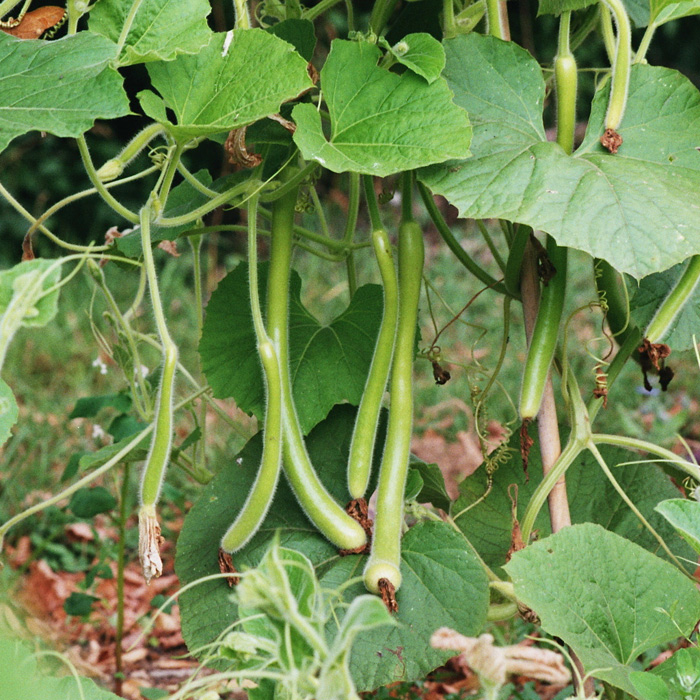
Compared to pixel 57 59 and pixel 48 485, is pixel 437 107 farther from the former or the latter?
pixel 48 485

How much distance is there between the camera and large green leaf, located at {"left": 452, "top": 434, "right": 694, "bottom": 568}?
3.49 ft

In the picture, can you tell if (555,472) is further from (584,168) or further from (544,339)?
(584,168)

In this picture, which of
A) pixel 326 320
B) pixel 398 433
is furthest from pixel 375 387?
pixel 326 320

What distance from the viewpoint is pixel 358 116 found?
0.86 metres

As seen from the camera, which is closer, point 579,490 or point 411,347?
point 411,347

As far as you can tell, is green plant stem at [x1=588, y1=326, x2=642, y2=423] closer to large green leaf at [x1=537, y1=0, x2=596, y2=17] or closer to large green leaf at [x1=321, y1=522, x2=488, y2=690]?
large green leaf at [x1=321, y1=522, x2=488, y2=690]

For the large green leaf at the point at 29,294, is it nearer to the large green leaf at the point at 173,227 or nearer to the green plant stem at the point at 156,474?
the green plant stem at the point at 156,474

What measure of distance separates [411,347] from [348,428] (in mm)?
171

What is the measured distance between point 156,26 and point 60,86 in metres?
0.13

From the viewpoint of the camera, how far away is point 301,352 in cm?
101

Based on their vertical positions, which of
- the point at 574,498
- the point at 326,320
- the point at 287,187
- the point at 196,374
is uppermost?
the point at 287,187

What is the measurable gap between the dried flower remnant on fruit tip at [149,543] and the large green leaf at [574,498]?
0.51 meters

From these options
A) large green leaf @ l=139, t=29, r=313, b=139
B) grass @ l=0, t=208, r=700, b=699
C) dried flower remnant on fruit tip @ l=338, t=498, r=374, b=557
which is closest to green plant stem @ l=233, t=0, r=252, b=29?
large green leaf @ l=139, t=29, r=313, b=139

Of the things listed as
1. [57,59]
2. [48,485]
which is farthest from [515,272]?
[48,485]
